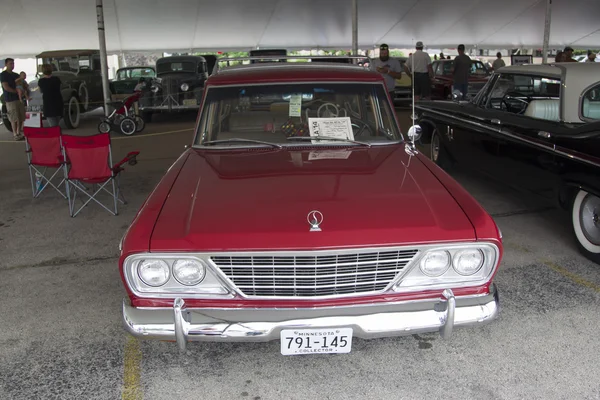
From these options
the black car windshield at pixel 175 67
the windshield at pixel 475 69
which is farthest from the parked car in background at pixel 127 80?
the windshield at pixel 475 69

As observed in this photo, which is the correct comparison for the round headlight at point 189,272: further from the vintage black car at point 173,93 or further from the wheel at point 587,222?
the vintage black car at point 173,93

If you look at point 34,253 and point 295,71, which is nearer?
point 295,71

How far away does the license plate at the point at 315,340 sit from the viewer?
2.45m

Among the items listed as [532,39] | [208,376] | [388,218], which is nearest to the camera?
[388,218]

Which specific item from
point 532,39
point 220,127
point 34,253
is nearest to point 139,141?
point 34,253

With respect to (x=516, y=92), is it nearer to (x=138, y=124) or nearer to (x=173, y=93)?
(x=138, y=124)

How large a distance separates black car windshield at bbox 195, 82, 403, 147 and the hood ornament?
1262 mm

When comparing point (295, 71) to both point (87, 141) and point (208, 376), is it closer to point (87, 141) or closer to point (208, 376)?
point (208, 376)

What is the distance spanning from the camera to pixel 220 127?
379cm

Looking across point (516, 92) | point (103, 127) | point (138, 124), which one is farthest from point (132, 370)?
point (138, 124)

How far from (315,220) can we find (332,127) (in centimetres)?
140

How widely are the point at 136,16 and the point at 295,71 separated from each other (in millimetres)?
16654

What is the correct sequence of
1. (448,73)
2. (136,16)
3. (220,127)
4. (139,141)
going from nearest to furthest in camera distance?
(220,127), (139,141), (448,73), (136,16)

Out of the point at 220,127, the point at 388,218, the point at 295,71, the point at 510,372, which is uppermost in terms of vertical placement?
the point at 295,71
